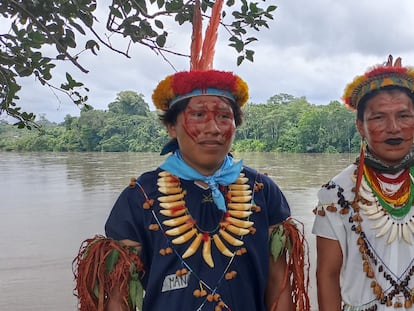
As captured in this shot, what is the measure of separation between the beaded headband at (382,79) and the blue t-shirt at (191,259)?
2.31 ft

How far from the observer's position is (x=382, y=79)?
2088 millimetres

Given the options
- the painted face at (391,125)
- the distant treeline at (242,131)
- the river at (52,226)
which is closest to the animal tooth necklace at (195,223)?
the painted face at (391,125)

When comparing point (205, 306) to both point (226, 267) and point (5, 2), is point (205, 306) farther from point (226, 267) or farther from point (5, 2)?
point (5, 2)

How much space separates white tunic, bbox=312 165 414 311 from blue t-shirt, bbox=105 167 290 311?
30 cm

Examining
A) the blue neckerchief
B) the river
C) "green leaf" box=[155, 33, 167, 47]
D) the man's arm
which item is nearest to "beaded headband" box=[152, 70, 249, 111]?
the blue neckerchief

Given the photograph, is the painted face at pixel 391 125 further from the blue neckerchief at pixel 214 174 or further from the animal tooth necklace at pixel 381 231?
the blue neckerchief at pixel 214 174

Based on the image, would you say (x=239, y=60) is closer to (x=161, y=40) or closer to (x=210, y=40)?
(x=161, y=40)

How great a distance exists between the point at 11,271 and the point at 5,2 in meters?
5.43

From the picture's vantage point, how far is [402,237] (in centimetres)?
204

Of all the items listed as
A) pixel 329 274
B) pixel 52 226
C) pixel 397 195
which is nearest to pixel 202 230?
pixel 329 274

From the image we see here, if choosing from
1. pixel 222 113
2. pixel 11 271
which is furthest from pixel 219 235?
pixel 11 271

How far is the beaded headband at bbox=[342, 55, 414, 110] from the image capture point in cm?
207

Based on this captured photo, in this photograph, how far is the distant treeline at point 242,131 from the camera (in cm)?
4294

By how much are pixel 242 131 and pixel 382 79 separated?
1724 inches
